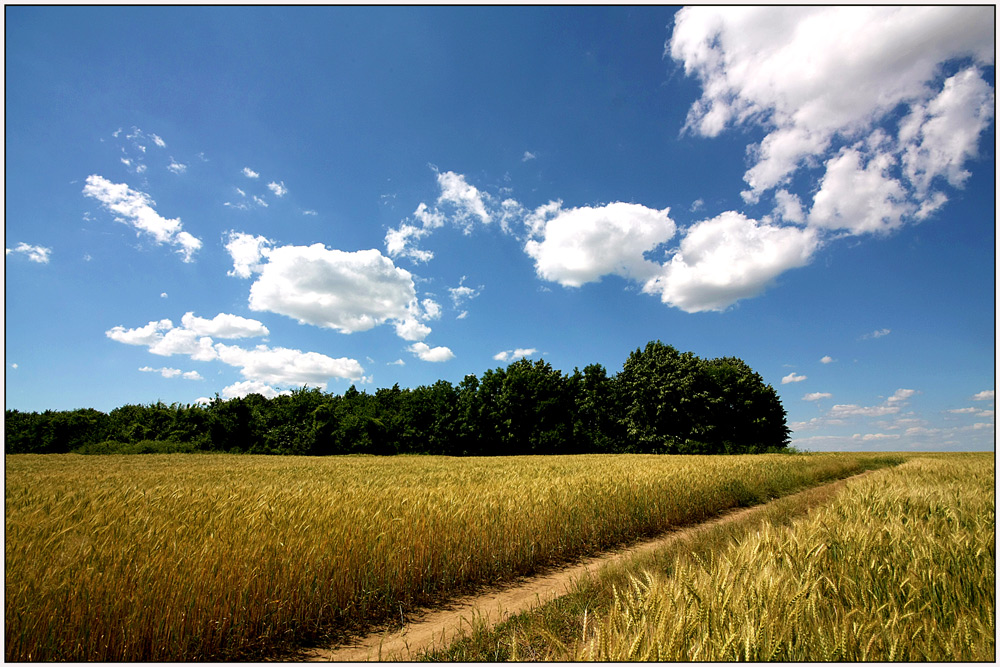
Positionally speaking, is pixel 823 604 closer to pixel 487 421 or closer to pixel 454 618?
pixel 454 618

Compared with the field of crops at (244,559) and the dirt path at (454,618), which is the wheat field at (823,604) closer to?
the dirt path at (454,618)

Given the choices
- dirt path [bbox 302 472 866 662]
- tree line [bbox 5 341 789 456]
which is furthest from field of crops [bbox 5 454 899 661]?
tree line [bbox 5 341 789 456]

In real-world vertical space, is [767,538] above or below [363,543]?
above

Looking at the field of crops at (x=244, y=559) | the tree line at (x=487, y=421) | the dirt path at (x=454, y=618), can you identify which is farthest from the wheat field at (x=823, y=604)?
the tree line at (x=487, y=421)

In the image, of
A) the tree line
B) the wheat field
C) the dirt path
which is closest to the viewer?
the wheat field

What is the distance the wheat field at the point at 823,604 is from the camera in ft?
6.25

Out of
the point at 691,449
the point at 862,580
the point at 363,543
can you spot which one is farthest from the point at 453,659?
the point at 691,449

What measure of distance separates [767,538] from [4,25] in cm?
761

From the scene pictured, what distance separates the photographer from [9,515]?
4527 millimetres

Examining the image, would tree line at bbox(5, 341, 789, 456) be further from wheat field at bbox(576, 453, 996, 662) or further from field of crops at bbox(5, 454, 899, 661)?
wheat field at bbox(576, 453, 996, 662)

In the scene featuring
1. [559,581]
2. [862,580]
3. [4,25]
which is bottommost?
[559,581]

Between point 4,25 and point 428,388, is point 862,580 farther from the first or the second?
point 428,388

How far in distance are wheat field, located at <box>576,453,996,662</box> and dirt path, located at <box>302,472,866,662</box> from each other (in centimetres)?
204

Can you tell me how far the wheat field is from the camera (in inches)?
75.0
